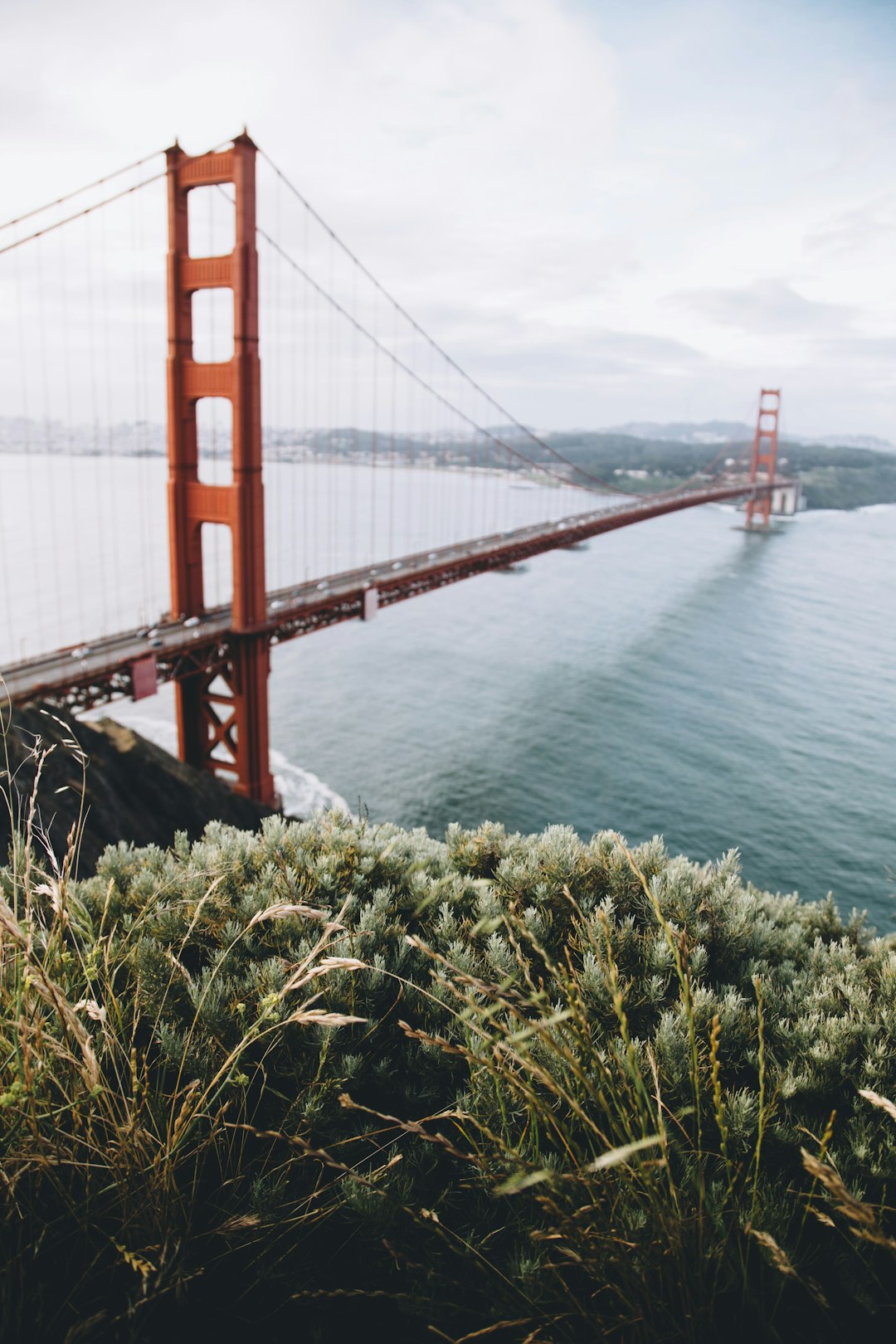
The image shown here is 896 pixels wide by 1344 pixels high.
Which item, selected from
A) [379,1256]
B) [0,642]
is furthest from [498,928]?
[0,642]

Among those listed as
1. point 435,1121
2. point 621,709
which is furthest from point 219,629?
point 435,1121

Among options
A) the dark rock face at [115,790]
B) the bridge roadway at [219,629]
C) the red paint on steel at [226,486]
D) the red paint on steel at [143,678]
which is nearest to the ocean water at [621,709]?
the red paint on steel at [226,486]

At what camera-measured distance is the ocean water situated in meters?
19.9

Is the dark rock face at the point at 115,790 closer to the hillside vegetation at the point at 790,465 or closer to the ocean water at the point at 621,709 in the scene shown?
the ocean water at the point at 621,709

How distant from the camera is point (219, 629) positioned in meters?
18.3

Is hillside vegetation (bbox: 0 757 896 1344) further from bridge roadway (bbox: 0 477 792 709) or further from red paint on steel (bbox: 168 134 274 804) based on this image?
red paint on steel (bbox: 168 134 274 804)

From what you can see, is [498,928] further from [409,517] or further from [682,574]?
[409,517]

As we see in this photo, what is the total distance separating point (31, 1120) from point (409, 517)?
2782 inches

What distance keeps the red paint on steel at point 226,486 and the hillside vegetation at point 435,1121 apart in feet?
49.2

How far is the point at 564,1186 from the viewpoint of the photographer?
2.05m

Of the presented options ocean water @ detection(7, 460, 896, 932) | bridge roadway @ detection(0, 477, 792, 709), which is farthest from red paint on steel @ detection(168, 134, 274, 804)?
ocean water @ detection(7, 460, 896, 932)

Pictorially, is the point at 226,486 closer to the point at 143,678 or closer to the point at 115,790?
the point at 143,678

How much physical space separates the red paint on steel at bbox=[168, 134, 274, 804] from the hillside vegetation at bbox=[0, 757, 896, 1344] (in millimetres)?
15011

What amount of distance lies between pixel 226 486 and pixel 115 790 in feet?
21.9
